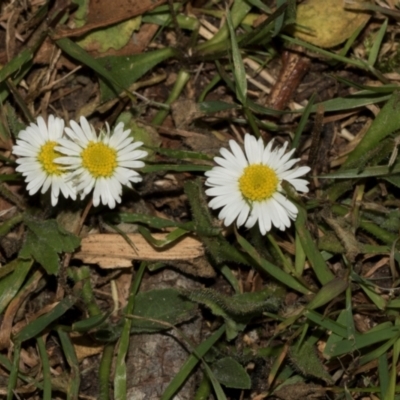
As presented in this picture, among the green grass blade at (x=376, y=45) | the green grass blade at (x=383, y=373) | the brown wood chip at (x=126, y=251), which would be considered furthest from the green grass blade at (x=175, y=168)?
the green grass blade at (x=383, y=373)

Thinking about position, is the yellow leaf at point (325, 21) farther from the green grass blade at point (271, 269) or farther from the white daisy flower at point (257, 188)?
the green grass blade at point (271, 269)

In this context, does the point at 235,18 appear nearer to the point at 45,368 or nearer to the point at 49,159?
the point at 49,159

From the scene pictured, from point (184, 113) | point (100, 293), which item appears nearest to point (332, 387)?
point (100, 293)

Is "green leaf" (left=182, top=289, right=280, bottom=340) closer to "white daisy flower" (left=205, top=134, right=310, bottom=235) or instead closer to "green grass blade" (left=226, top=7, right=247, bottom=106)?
"white daisy flower" (left=205, top=134, right=310, bottom=235)

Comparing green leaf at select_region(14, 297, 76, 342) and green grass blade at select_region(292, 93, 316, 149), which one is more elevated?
green grass blade at select_region(292, 93, 316, 149)

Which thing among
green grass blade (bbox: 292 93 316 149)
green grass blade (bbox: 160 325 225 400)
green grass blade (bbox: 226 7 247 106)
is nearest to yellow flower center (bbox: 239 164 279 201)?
green grass blade (bbox: 292 93 316 149)
